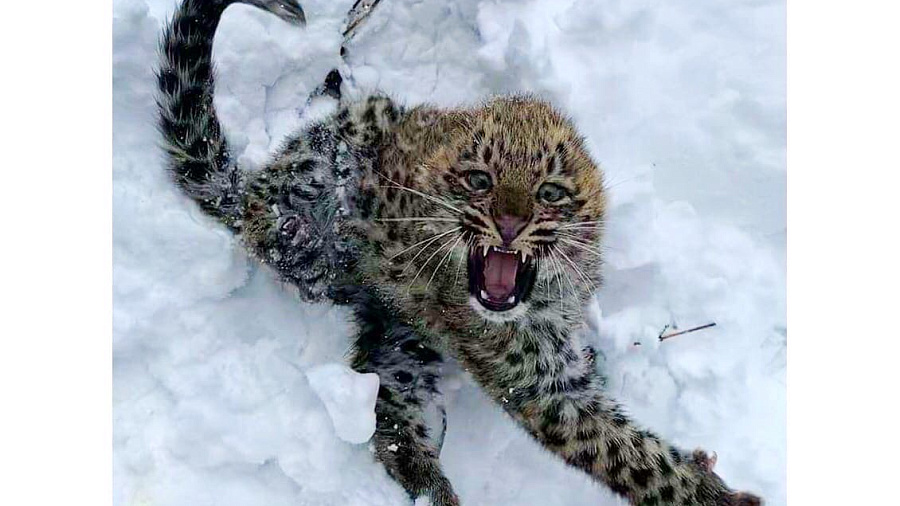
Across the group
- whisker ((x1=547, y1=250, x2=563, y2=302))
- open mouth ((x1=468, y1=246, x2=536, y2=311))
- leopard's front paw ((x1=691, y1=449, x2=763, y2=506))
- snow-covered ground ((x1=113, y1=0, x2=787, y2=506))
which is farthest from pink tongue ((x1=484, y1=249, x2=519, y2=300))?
leopard's front paw ((x1=691, y1=449, x2=763, y2=506))

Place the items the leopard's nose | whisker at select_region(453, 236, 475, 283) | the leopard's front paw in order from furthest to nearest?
the leopard's front paw → whisker at select_region(453, 236, 475, 283) → the leopard's nose

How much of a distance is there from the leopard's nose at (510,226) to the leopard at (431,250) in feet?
0.31

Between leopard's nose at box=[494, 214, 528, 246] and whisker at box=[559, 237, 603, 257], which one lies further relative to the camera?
whisker at box=[559, 237, 603, 257]

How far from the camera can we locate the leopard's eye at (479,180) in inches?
78.0

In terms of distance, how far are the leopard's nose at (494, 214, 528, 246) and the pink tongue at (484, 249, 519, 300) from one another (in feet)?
0.32

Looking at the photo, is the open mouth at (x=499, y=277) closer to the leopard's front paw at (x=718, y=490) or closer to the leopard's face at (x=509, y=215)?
the leopard's face at (x=509, y=215)

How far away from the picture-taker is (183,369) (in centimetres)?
214

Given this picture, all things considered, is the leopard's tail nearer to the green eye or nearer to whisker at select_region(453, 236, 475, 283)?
whisker at select_region(453, 236, 475, 283)

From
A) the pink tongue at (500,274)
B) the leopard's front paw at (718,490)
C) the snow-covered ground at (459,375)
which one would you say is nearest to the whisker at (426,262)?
the pink tongue at (500,274)

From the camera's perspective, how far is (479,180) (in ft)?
6.54

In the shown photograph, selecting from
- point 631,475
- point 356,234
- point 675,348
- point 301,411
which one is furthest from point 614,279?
point 301,411

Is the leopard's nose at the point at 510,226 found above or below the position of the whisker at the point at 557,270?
above

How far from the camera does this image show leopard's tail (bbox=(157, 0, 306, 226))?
2162 mm
